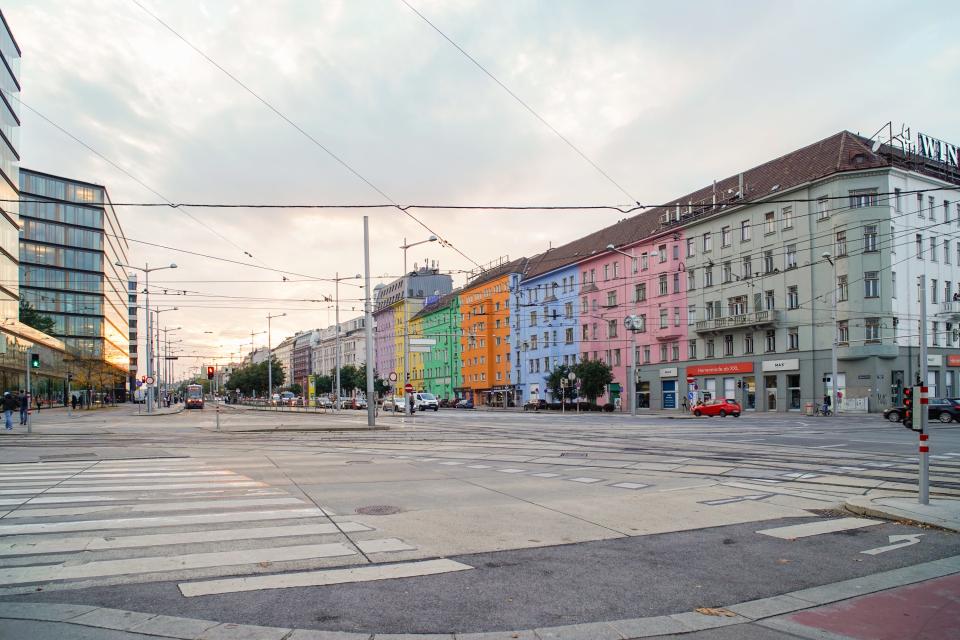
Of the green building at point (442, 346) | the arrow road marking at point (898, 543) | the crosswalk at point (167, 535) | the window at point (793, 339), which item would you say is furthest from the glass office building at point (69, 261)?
the arrow road marking at point (898, 543)

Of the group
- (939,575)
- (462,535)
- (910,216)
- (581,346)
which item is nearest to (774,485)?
(939,575)

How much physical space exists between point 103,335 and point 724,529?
304ft

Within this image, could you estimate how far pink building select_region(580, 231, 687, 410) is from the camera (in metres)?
60.0

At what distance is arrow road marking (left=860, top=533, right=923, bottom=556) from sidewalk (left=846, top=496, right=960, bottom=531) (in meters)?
0.57

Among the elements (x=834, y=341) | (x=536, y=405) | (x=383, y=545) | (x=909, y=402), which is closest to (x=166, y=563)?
(x=383, y=545)

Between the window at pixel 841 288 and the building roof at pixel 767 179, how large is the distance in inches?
272

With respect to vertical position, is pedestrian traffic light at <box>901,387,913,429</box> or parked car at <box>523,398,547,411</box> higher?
pedestrian traffic light at <box>901,387,913,429</box>

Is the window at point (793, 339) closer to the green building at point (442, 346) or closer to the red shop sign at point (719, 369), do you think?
the red shop sign at point (719, 369)

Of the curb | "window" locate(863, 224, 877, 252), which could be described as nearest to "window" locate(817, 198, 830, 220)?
"window" locate(863, 224, 877, 252)

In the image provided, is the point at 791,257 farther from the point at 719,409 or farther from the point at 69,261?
the point at 69,261

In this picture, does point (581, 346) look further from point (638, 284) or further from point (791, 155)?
point (791, 155)

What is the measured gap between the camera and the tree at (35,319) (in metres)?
76.5

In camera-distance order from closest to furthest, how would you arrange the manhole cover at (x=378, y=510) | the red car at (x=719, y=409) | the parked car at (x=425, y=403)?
the manhole cover at (x=378, y=510) → the red car at (x=719, y=409) → the parked car at (x=425, y=403)

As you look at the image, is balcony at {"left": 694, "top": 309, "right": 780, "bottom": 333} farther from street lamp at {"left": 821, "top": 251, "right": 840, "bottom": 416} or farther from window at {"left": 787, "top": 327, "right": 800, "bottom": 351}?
street lamp at {"left": 821, "top": 251, "right": 840, "bottom": 416}
